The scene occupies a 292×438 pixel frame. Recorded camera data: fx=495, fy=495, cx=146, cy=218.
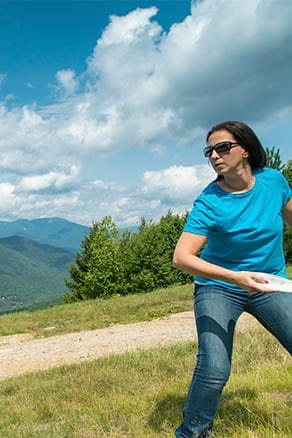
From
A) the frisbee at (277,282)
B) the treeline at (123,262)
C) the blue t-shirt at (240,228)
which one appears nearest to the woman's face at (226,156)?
the blue t-shirt at (240,228)

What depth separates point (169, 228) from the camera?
153 ft

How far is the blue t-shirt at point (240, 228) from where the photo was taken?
130 inches

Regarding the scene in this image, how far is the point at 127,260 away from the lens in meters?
47.6

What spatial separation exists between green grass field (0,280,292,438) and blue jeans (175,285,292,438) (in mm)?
473

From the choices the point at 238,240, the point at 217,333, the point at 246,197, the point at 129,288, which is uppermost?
the point at 246,197

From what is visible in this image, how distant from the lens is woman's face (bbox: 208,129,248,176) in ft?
11.2

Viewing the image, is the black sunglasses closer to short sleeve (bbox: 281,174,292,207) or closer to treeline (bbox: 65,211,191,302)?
short sleeve (bbox: 281,174,292,207)

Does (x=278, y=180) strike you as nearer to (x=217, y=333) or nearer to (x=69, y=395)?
(x=217, y=333)

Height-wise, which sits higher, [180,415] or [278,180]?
[278,180]

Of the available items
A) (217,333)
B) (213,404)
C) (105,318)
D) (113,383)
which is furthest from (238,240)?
(105,318)

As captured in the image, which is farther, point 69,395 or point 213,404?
point 69,395

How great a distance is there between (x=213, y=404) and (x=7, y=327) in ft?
45.6

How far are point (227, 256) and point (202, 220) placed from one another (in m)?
0.31

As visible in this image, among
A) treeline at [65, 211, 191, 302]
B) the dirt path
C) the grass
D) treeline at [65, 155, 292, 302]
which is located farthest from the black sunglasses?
treeline at [65, 211, 191, 302]
